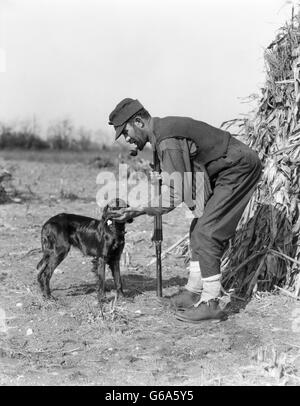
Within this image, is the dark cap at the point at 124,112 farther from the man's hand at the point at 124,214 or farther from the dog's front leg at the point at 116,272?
the dog's front leg at the point at 116,272

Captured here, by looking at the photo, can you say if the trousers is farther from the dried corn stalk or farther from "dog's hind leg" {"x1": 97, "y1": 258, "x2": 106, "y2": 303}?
"dog's hind leg" {"x1": 97, "y1": 258, "x2": 106, "y2": 303}

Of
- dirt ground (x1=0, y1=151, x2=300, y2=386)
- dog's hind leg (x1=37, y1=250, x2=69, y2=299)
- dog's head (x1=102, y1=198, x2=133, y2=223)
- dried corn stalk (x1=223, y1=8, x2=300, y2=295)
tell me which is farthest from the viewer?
dried corn stalk (x1=223, y1=8, x2=300, y2=295)

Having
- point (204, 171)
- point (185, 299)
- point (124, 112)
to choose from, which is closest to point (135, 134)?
point (124, 112)

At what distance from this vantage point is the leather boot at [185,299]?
21.4 feet

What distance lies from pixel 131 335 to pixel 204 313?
65cm

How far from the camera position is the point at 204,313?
613 cm

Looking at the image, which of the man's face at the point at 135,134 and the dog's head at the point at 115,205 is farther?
the dog's head at the point at 115,205

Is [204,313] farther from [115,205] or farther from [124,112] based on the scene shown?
[124,112]

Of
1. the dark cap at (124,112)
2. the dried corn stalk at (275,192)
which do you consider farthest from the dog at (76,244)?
the dried corn stalk at (275,192)

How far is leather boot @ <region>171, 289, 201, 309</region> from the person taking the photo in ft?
21.4

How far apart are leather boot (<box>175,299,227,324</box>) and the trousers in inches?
10.3

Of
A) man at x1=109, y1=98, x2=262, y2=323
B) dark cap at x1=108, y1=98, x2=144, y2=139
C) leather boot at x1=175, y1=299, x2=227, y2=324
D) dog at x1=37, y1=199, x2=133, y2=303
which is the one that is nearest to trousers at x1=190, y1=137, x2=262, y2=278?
man at x1=109, y1=98, x2=262, y2=323

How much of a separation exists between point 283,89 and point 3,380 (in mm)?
3796
